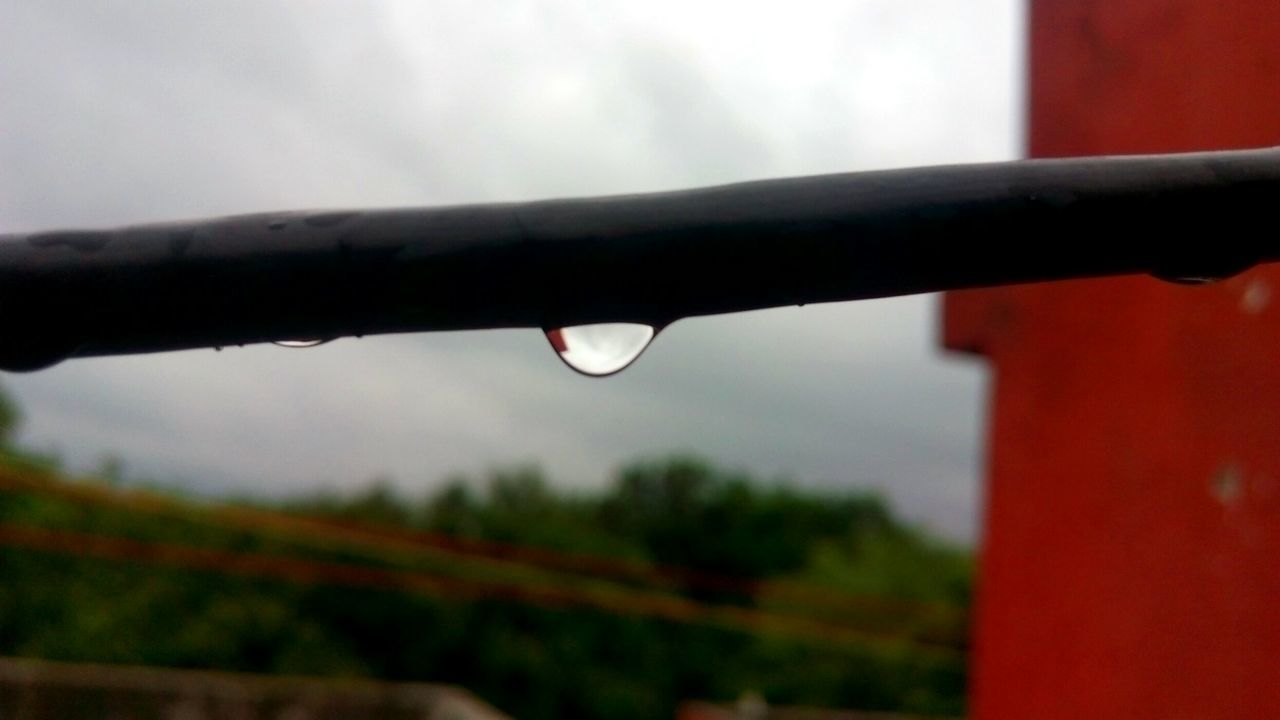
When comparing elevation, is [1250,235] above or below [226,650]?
below

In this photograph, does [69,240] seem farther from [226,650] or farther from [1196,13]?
[226,650]

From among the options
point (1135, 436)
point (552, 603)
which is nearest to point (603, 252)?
point (1135, 436)

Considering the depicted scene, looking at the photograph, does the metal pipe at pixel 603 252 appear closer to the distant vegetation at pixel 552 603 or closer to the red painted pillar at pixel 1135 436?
the red painted pillar at pixel 1135 436

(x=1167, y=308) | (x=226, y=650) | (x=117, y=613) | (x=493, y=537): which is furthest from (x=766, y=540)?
(x=1167, y=308)

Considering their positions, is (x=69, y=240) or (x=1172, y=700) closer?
(x=69, y=240)

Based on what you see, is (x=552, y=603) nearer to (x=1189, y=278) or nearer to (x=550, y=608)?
(x=550, y=608)
